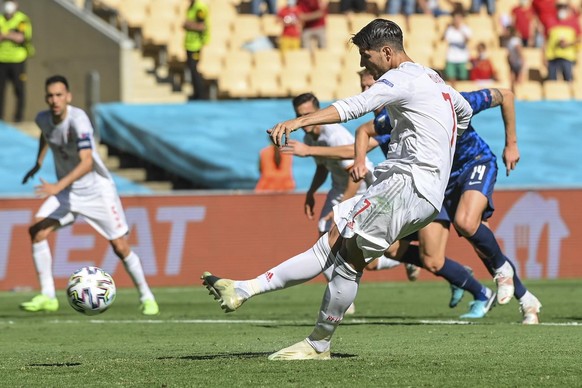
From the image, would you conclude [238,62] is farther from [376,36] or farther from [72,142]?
[376,36]

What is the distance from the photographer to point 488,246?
10.4 m

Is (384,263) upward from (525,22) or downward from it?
downward

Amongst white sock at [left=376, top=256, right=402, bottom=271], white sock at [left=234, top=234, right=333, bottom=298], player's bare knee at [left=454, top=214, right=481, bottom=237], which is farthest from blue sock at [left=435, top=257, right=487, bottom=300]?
white sock at [left=234, top=234, right=333, bottom=298]

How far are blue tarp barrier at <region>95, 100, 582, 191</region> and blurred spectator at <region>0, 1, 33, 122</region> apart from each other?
5.60 ft

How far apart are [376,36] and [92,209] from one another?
6.27 m

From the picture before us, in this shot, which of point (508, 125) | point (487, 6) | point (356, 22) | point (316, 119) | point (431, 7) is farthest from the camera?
point (487, 6)

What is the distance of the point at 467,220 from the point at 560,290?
5.50m

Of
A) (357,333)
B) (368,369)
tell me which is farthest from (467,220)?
(368,369)

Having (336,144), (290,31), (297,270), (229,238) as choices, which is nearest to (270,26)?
(290,31)

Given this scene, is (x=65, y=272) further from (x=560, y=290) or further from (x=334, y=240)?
(x=334, y=240)

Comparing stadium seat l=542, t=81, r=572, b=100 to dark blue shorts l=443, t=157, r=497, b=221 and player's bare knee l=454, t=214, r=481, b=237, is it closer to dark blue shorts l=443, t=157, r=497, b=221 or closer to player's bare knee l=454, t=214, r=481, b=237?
dark blue shorts l=443, t=157, r=497, b=221

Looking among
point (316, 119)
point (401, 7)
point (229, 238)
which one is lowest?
point (229, 238)

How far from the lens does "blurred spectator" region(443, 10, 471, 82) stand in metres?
24.0

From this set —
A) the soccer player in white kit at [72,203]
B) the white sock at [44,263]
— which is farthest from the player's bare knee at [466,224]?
the white sock at [44,263]
